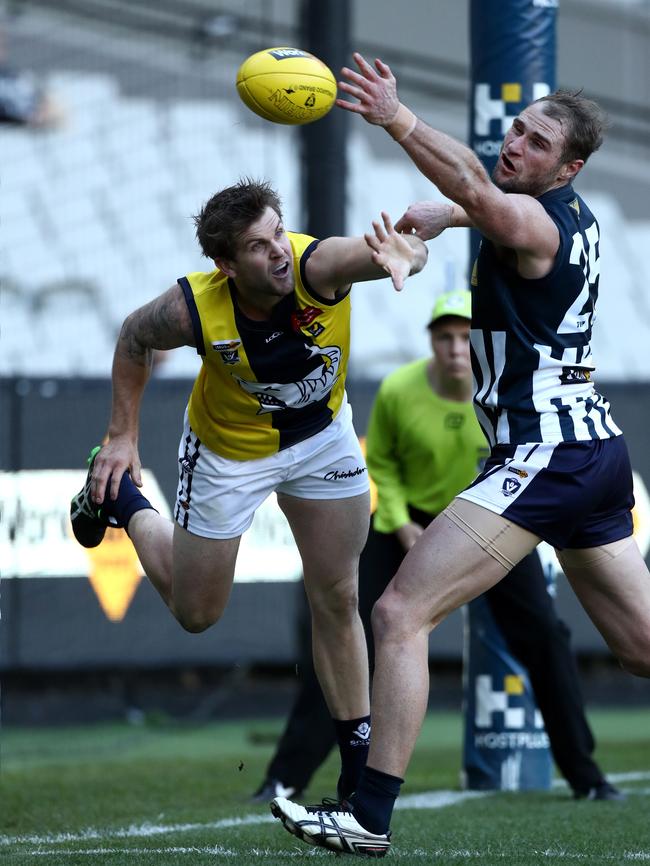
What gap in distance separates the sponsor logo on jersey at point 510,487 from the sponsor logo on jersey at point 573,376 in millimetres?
380

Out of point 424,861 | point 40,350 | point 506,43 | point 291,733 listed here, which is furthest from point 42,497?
point 424,861

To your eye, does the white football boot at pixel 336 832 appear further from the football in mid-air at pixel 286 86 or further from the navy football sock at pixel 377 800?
the football in mid-air at pixel 286 86

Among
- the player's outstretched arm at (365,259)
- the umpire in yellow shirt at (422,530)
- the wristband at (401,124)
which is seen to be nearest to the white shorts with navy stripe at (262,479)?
the player's outstretched arm at (365,259)

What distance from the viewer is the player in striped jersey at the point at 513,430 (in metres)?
4.57

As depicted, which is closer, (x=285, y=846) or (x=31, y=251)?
(x=285, y=846)

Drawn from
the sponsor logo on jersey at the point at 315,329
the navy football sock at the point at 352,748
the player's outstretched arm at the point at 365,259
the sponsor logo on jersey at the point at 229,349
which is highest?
the player's outstretched arm at the point at 365,259

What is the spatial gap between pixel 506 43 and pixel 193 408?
3.23m

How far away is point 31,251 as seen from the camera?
1705 cm

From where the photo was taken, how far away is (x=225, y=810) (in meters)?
6.54

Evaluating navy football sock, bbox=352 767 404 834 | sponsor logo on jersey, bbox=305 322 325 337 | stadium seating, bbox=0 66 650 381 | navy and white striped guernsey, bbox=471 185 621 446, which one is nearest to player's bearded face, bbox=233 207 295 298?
sponsor logo on jersey, bbox=305 322 325 337

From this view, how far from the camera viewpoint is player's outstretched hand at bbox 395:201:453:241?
476cm

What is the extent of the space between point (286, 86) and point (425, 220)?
0.69 metres

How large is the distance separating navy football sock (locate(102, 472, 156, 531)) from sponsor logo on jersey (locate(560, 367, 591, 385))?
2102 millimetres

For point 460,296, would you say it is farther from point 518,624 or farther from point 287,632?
point 287,632
